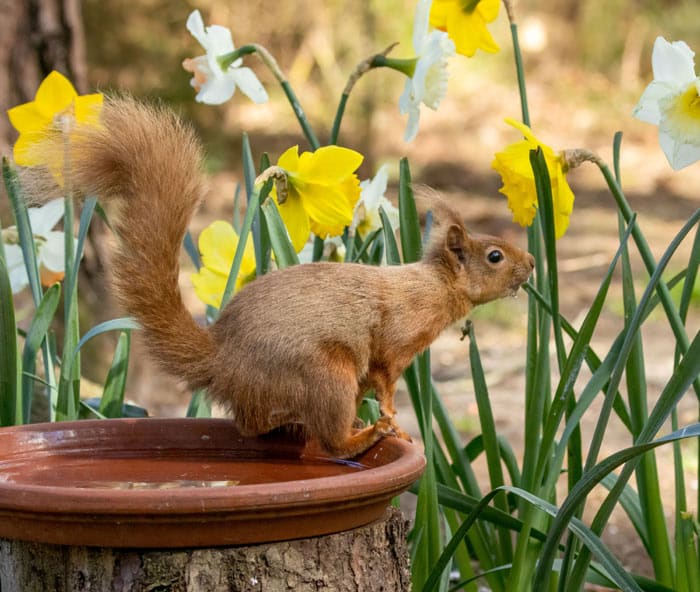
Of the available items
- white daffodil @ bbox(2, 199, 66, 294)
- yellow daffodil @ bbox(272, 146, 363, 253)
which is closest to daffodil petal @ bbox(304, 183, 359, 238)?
yellow daffodil @ bbox(272, 146, 363, 253)

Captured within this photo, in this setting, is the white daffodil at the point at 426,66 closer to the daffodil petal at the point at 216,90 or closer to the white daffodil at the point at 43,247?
the daffodil petal at the point at 216,90

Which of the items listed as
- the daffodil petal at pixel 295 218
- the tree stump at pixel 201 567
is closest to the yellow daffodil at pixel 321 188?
the daffodil petal at pixel 295 218

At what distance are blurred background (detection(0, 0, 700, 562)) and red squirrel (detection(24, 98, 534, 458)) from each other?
10.3 feet

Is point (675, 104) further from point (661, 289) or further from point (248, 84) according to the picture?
point (248, 84)

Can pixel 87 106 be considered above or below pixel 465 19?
below

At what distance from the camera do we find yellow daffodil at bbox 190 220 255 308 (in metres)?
2.12

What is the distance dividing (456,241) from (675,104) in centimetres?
40

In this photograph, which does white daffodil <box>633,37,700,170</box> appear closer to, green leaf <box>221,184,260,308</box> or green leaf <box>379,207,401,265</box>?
green leaf <box>379,207,401,265</box>

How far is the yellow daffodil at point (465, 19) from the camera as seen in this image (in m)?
2.03

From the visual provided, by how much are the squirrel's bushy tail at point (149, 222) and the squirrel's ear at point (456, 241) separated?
1.37ft

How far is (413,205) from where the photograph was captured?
1.93 meters

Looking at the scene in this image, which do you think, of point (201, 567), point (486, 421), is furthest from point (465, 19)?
point (201, 567)

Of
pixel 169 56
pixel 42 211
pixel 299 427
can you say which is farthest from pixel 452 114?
pixel 299 427

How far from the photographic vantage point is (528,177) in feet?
5.92
